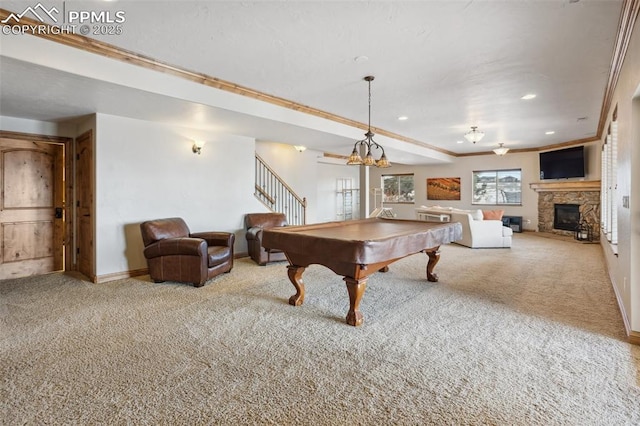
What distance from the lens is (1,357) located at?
7.66 feet

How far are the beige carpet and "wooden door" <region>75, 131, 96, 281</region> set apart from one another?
2.17 ft

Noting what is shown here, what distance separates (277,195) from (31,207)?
14.3 ft

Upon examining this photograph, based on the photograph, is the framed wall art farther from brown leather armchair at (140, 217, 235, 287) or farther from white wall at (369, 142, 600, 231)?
brown leather armchair at (140, 217, 235, 287)

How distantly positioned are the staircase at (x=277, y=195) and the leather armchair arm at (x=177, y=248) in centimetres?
313

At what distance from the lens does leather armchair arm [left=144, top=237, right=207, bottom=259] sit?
412cm

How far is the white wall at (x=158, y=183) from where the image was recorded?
14.6ft

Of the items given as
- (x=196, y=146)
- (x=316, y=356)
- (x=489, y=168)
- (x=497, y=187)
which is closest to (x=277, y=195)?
(x=196, y=146)

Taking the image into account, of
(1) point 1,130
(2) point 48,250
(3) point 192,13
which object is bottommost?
(2) point 48,250

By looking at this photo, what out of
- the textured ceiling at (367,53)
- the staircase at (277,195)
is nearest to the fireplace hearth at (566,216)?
the textured ceiling at (367,53)

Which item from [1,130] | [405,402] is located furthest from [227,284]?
[1,130]

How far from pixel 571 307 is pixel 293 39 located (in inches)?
152

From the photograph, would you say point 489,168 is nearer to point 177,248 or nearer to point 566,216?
point 566,216

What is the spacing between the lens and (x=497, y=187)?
1059 cm

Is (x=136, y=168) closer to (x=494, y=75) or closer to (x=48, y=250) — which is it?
(x=48, y=250)
